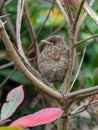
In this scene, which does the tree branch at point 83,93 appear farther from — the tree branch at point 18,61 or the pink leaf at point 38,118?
the pink leaf at point 38,118

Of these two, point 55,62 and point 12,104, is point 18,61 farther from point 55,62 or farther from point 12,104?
point 55,62

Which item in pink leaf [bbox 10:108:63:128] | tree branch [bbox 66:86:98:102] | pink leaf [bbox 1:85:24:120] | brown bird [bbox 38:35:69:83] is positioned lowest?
brown bird [bbox 38:35:69:83]

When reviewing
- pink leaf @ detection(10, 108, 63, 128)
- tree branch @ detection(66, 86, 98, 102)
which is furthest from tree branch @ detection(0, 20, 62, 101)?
pink leaf @ detection(10, 108, 63, 128)

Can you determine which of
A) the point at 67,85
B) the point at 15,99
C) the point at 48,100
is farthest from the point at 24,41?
the point at 15,99

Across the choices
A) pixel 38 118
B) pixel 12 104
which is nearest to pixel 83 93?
pixel 12 104

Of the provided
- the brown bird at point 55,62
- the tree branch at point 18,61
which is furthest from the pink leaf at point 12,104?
the brown bird at point 55,62

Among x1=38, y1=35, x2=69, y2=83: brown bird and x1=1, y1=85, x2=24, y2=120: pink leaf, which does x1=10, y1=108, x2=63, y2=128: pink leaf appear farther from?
x1=38, y1=35, x2=69, y2=83: brown bird

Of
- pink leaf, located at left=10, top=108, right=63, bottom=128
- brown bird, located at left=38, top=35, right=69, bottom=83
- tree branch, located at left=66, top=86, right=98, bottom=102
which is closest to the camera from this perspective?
pink leaf, located at left=10, top=108, right=63, bottom=128

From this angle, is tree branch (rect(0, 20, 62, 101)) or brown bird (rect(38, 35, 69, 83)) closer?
tree branch (rect(0, 20, 62, 101))
